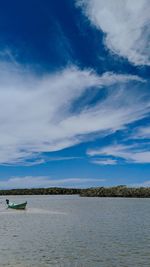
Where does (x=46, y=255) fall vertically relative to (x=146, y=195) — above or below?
below

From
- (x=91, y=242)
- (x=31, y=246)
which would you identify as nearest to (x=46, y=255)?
(x=31, y=246)

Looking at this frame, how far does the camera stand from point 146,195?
180 meters

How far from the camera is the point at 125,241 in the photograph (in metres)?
41.2

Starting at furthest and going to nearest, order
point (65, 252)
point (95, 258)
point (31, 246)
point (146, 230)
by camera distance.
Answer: point (146, 230) → point (31, 246) → point (65, 252) → point (95, 258)

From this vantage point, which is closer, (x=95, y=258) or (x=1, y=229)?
(x=95, y=258)

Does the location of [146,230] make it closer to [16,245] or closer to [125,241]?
[125,241]

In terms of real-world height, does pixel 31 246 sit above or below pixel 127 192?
below

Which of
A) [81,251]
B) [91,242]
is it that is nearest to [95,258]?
[81,251]

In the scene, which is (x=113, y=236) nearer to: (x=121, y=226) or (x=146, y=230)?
(x=146, y=230)

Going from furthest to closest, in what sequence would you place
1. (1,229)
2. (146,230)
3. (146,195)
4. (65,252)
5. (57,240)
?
1. (146,195)
2. (1,229)
3. (146,230)
4. (57,240)
5. (65,252)

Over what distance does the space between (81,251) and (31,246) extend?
5.59m

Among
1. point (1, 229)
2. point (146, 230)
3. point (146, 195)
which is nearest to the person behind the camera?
point (146, 230)

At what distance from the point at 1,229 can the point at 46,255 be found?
905 inches

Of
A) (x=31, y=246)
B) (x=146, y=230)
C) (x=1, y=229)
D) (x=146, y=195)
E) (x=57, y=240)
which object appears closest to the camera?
(x=31, y=246)
